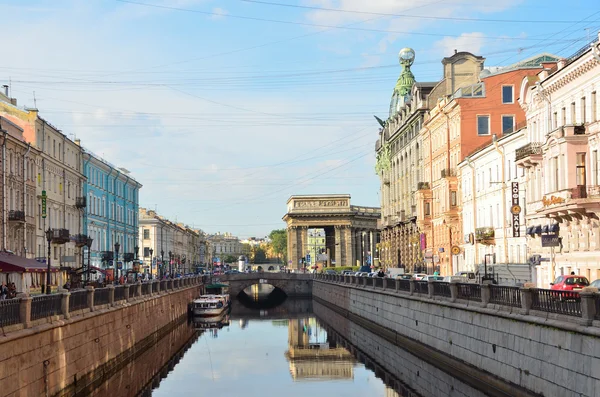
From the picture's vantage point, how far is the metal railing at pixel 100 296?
3662 cm

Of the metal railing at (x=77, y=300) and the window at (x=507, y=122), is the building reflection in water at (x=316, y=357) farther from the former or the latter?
the window at (x=507, y=122)

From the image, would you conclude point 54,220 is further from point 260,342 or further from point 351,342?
point 351,342

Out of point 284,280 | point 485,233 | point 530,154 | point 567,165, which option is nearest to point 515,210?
point 530,154

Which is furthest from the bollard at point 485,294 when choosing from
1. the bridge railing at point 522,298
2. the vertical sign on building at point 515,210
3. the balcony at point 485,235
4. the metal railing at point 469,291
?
the balcony at point 485,235

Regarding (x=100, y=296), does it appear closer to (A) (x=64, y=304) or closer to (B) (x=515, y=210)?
(A) (x=64, y=304)

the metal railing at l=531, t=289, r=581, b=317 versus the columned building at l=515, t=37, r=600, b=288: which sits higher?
the columned building at l=515, t=37, r=600, b=288

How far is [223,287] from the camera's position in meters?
109

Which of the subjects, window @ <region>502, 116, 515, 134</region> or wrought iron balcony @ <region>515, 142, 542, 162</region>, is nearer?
wrought iron balcony @ <region>515, 142, 542, 162</region>

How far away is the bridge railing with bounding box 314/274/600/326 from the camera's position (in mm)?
21297

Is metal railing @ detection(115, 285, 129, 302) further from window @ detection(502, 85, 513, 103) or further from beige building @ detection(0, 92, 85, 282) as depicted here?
window @ detection(502, 85, 513, 103)

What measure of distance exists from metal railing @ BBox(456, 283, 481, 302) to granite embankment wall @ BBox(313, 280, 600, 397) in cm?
31

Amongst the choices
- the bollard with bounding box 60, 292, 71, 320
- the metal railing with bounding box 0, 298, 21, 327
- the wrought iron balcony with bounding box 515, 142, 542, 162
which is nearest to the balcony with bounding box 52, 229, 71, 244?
the wrought iron balcony with bounding box 515, 142, 542, 162

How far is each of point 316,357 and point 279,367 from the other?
3981mm

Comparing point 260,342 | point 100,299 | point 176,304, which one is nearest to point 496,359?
point 100,299
